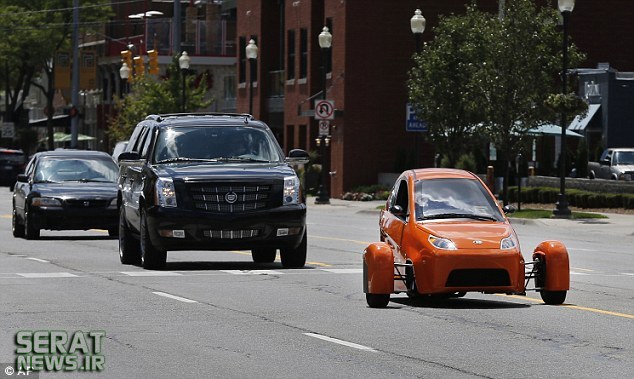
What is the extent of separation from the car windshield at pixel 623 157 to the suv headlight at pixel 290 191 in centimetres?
3372

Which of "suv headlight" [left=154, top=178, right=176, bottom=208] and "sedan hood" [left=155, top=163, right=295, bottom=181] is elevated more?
"sedan hood" [left=155, top=163, right=295, bottom=181]

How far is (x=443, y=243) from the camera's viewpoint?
17.1m

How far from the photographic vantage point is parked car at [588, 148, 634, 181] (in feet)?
177

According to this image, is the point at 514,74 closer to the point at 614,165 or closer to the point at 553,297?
the point at 614,165

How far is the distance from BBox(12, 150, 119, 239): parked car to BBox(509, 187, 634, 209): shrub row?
52.9 feet

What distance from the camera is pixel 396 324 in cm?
1561

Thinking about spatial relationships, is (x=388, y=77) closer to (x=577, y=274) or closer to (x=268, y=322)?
(x=577, y=274)

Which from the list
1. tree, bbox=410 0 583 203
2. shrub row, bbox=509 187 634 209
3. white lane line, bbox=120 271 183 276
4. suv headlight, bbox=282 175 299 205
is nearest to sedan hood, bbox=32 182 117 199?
white lane line, bbox=120 271 183 276

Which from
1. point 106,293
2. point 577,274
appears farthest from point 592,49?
point 106,293

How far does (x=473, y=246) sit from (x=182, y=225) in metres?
6.44

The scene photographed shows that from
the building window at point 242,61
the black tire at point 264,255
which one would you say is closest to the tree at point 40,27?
the building window at point 242,61

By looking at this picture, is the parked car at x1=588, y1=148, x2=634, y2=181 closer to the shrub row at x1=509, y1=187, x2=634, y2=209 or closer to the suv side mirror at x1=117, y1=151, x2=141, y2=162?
the shrub row at x1=509, y1=187, x2=634, y2=209

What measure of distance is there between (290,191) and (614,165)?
33699mm

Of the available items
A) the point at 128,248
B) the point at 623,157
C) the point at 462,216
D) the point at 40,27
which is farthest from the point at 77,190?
the point at 40,27
